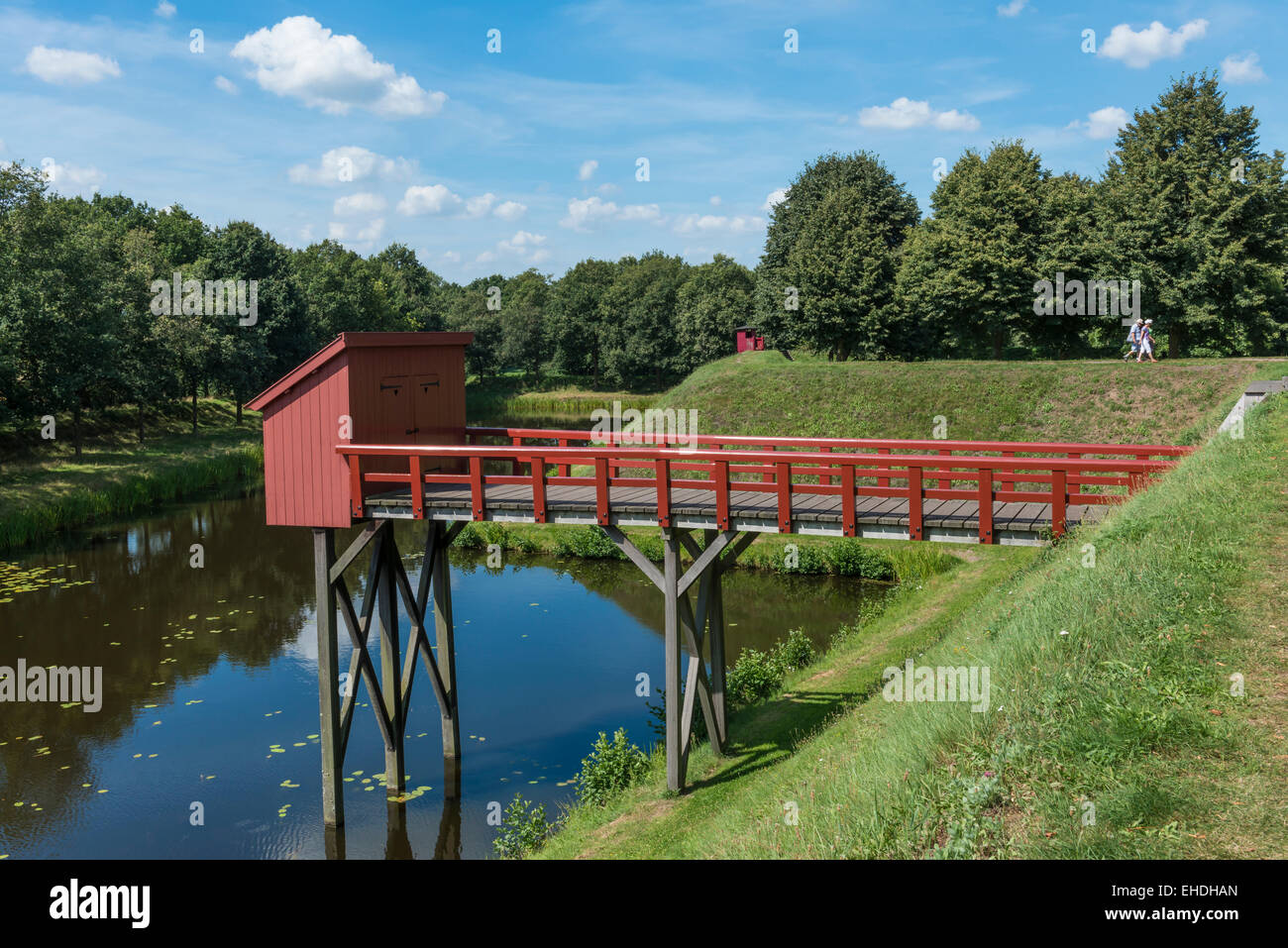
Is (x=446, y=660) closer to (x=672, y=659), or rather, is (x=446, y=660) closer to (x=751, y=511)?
(x=672, y=659)

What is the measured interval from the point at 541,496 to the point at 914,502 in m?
5.15

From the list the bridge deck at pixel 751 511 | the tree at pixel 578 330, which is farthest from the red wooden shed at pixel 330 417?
the tree at pixel 578 330

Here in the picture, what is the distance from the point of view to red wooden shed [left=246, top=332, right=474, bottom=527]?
46.8 feet

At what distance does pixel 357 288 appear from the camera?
309ft

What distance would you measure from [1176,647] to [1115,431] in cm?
2526

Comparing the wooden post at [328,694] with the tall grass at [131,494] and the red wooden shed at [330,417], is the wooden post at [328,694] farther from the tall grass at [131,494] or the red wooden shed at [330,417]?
the tall grass at [131,494]

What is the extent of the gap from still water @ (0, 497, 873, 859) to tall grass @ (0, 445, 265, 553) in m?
2.31

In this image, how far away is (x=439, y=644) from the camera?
56.2 ft

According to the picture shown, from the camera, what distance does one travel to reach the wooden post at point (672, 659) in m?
13.6

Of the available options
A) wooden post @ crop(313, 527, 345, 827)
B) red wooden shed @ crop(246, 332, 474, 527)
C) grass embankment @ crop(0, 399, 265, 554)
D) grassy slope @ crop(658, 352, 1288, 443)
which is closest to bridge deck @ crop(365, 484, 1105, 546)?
red wooden shed @ crop(246, 332, 474, 527)

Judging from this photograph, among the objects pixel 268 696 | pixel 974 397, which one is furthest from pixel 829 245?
pixel 268 696

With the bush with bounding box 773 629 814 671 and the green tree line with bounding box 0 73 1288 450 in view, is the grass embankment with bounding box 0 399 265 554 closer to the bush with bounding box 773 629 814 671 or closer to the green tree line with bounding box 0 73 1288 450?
the green tree line with bounding box 0 73 1288 450

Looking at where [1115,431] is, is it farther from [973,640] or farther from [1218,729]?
[1218,729]
